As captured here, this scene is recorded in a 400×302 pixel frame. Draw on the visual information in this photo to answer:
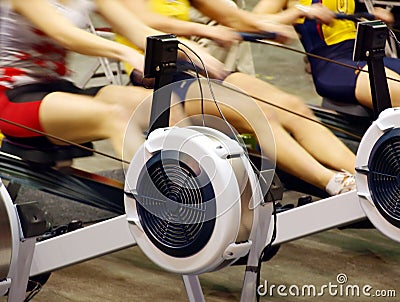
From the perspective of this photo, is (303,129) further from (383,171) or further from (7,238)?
(7,238)

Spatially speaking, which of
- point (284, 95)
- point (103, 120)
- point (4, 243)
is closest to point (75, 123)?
point (103, 120)

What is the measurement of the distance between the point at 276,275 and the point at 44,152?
0.92 meters

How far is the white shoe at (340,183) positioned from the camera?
329cm

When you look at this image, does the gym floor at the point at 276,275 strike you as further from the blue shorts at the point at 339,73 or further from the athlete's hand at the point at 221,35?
the athlete's hand at the point at 221,35

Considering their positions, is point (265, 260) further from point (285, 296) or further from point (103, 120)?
point (103, 120)

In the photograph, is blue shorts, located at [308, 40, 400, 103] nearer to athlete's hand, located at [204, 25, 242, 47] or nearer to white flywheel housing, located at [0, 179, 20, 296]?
athlete's hand, located at [204, 25, 242, 47]

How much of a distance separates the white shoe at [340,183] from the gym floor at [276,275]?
12.7 inches

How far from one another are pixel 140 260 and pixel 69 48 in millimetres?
999

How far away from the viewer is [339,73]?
3.99m

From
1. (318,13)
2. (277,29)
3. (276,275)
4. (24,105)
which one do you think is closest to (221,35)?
(277,29)

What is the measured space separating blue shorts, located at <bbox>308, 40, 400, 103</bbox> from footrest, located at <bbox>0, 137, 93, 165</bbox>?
1.22m

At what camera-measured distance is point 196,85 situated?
9.32 feet

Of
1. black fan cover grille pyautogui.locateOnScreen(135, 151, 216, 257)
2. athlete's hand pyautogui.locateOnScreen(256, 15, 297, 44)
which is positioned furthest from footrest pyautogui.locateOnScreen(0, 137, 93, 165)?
athlete's hand pyautogui.locateOnScreen(256, 15, 297, 44)

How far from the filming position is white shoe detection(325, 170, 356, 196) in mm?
3289
